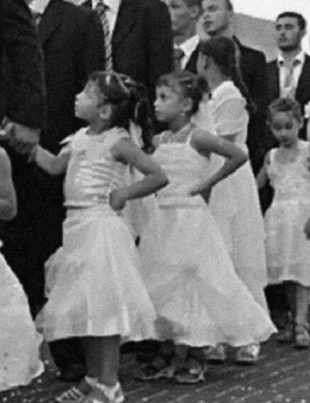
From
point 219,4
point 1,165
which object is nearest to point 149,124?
point 1,165

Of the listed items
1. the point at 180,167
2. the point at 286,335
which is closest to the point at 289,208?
the point at 286,335

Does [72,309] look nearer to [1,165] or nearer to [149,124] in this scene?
[149,124]

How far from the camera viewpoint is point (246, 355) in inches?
308

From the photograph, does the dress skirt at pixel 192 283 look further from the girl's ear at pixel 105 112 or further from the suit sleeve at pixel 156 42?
the suit sleeve at pixel 156 42

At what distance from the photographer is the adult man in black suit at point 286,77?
9.65m

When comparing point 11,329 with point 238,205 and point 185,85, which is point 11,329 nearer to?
point 185,85

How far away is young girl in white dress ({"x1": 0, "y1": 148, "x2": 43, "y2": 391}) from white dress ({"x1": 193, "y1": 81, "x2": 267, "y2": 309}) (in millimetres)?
3040

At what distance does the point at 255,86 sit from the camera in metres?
9.34

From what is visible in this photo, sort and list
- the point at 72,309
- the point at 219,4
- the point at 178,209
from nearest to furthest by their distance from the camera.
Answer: the point at 72,309, the point at 178,209, the point at 219,4

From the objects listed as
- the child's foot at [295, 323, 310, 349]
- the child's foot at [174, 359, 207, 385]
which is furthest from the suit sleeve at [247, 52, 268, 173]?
the child's foot at [174, 359, 207, 385]

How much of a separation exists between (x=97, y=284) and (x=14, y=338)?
4.70ft

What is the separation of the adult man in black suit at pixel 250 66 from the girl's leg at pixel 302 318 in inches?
38.8

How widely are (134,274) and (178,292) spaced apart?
0.67 meters

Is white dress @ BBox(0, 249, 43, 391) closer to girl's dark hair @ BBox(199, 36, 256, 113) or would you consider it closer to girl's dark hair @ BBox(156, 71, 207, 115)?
A: girl's dark hair @ BBox(156, 71, 207, 115)
